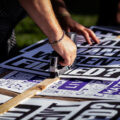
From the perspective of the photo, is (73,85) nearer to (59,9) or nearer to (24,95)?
(24,95)

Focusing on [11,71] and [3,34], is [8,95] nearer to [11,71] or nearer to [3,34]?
[11,71]

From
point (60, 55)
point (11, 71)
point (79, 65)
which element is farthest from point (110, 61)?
point (11, 71)

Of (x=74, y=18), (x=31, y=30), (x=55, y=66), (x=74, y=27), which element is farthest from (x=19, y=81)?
(x=74, y=18)

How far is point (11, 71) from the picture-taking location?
4.04ft

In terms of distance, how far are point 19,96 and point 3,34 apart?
46 cm

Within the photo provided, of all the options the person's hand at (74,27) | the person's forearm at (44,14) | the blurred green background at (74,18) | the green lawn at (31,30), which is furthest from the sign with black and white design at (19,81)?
the green lawn at (31,30)

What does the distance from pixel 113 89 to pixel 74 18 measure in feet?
8.98

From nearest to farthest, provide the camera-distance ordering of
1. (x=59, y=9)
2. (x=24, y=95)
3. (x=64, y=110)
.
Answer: (x=64, y=110), (x=24, y=95), (x=59, y=9)

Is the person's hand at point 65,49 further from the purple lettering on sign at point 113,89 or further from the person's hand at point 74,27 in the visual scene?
the person's hand at point 74,27

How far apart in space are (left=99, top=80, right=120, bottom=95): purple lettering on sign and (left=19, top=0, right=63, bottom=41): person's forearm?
0.22 metres

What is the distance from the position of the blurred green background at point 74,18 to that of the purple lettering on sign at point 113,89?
1613mm

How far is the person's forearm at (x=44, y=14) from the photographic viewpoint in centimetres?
103

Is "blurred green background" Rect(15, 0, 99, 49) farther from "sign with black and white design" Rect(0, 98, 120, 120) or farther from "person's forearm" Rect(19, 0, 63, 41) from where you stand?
"sign with black and white design" Rect(0, 98, 120, 120)

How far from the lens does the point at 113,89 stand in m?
1.01
